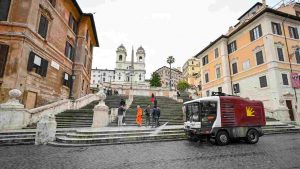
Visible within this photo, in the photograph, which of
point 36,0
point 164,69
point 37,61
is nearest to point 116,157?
point 37,61

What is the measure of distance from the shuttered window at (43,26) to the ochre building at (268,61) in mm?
24830

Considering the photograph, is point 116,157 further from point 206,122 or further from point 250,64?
point 250,64

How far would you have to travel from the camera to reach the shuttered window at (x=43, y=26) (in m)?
14.9

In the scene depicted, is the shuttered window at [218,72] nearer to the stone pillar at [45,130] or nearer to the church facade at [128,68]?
the stone pillar at [45,130]

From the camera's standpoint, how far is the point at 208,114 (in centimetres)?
869

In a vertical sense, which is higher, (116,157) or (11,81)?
(11,81)

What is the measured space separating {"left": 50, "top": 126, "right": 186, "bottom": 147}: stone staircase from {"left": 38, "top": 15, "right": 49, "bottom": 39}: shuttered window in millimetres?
11107

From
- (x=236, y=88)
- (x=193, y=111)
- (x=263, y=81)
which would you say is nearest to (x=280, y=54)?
(x=263, y=81)

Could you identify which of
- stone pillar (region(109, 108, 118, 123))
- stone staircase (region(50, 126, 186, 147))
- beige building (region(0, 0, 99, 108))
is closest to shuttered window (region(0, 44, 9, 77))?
beige building (region(0, 0, 99, 108))

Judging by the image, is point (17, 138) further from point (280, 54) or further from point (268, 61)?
point (280, 54)

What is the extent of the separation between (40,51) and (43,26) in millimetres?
2686

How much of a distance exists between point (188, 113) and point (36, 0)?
1613cm

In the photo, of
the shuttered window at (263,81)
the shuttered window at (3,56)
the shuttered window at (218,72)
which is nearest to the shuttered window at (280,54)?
the shuttered window at (263,81)

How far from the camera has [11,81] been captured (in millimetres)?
12016
